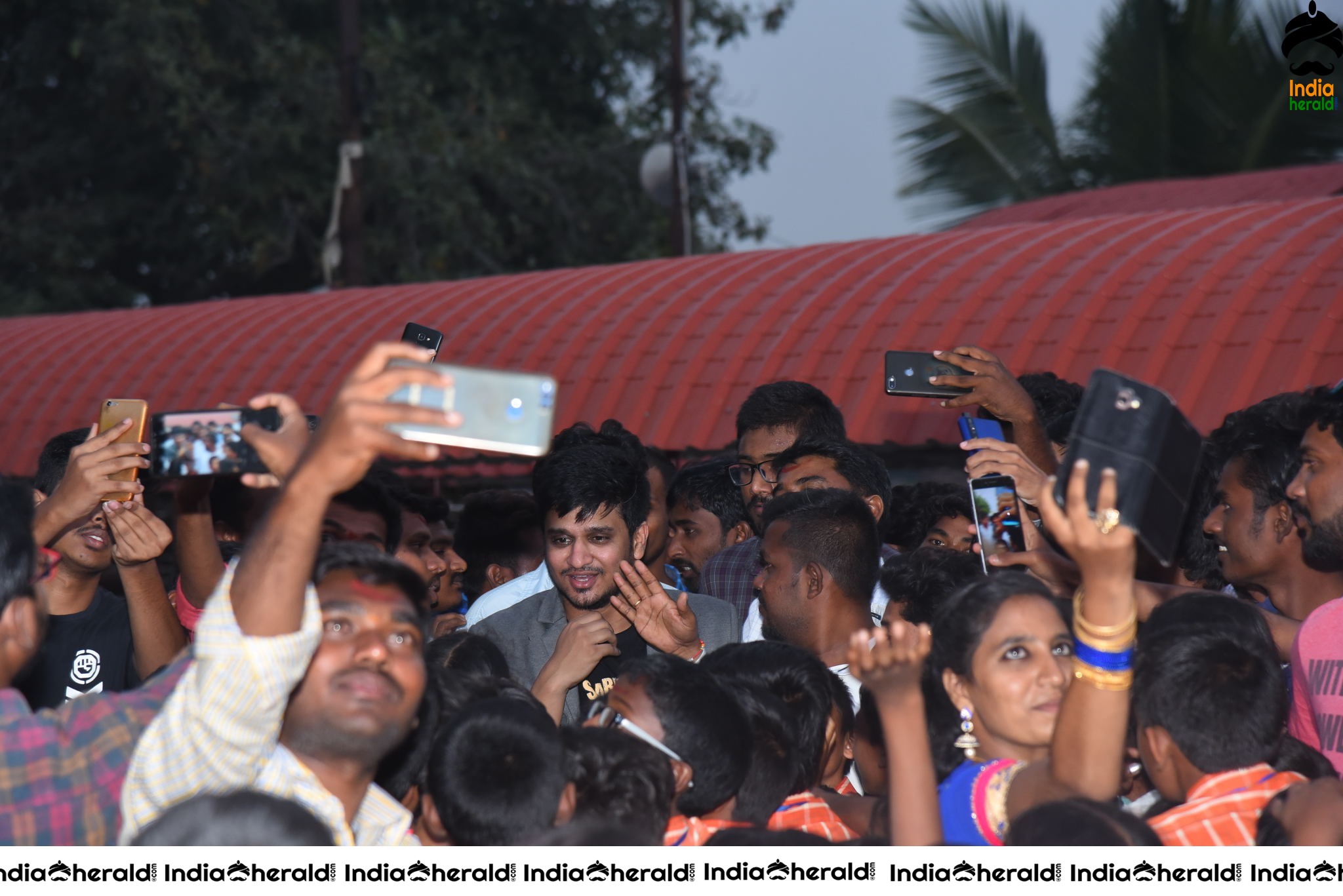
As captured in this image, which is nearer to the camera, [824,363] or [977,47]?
[824,363]

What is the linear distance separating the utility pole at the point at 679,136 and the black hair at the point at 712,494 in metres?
9.39

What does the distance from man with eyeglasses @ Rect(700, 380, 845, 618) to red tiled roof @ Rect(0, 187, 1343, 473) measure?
8.71 feet

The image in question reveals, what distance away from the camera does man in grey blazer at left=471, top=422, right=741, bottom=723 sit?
4.27m

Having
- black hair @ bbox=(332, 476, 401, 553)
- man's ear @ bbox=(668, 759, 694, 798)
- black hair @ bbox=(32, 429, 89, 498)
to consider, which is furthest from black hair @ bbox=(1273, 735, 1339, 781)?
black hair @ bbox=(32, 429, 89, 498)

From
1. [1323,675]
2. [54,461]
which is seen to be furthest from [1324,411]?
[54,461]

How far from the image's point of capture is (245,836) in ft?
7.93

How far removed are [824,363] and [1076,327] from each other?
1.44 meters

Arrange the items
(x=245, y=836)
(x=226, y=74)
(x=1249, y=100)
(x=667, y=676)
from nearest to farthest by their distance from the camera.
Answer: (x=245, y=836) < (x=667, y=676) < (x=226, y=74) < (x=1249, y=100)

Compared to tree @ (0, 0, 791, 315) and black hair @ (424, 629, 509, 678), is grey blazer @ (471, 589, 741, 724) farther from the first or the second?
tree @ (0, 0, 791, 315)

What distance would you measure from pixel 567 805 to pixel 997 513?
1437 mm

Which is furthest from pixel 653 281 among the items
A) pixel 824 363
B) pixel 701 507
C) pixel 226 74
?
pixel 226 74

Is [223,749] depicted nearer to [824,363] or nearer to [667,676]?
[667,676]
